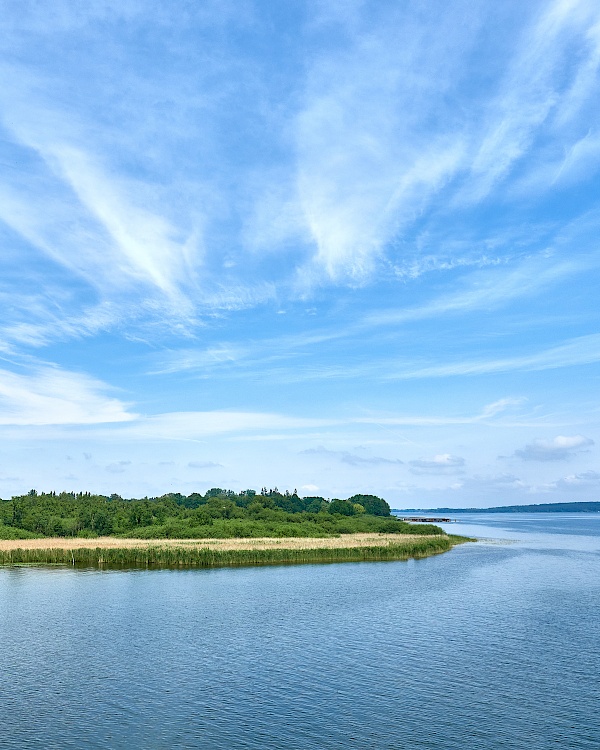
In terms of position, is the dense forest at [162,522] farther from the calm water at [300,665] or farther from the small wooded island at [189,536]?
the calm water at [300,665]

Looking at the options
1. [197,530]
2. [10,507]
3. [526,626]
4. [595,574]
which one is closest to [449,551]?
[595,574]

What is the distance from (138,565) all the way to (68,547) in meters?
15.5

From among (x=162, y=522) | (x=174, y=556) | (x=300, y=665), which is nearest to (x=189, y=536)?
(x=162, y=522)

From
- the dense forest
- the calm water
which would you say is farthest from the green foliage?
the calm water

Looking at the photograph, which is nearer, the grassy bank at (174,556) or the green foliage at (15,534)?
the grassy bank at (174,556)

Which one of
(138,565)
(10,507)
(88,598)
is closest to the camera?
(88,598)

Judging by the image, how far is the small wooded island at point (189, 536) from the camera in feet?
309

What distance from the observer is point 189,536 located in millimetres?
127688

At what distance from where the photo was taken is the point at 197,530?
5098 inches

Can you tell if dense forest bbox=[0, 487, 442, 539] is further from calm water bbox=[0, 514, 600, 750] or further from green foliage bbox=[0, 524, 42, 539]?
calm water bbox=[0, 514, 600, 750]

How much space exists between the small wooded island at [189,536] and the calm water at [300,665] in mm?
20805

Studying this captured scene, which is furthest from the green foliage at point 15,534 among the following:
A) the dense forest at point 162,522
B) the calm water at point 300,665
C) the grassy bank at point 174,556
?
the calm water at point 300,665

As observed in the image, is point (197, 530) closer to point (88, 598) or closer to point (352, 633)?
point (88, 598)

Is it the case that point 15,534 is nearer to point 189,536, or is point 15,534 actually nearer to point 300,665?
point 189,536
